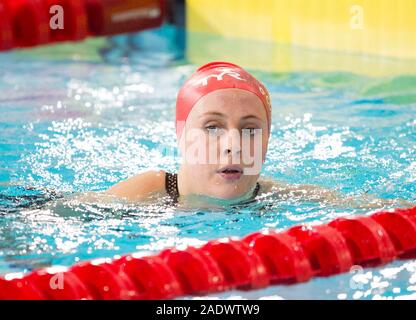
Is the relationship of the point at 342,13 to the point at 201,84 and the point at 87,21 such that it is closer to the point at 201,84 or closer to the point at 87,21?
the point at 87,21

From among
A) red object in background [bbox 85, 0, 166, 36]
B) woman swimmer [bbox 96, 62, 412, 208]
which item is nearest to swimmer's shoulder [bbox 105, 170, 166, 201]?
woman swimmer [bbox 96, 62, 412, 208]

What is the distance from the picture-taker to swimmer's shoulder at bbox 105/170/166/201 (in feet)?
12.1

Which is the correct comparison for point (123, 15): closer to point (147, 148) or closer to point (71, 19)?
point (71, 19)

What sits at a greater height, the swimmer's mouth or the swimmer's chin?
the swimmer's mouth

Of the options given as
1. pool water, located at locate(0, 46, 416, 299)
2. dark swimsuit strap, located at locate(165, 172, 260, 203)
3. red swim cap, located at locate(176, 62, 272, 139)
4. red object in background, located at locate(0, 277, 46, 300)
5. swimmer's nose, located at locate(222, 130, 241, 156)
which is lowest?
pool water, located at locate(0, 46, 416, 299)

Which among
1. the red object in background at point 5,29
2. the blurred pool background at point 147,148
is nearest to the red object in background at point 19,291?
the blurred pool background at point 147,148

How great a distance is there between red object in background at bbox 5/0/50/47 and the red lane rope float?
12.8 feet

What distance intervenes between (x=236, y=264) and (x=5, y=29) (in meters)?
4.01

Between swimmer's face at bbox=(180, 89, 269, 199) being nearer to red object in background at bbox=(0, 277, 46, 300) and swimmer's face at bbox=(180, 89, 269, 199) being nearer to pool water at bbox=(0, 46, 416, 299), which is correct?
pool water at bbox=(0, 46, 416, 299)

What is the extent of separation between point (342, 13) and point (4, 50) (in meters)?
2.47

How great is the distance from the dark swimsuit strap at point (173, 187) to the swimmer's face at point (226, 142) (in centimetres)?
16

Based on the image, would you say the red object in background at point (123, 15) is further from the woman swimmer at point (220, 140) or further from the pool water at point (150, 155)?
the woman swimmer at point (220, 140)

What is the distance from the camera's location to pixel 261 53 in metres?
6.96

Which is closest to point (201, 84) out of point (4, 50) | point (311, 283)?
point (311, 283)
